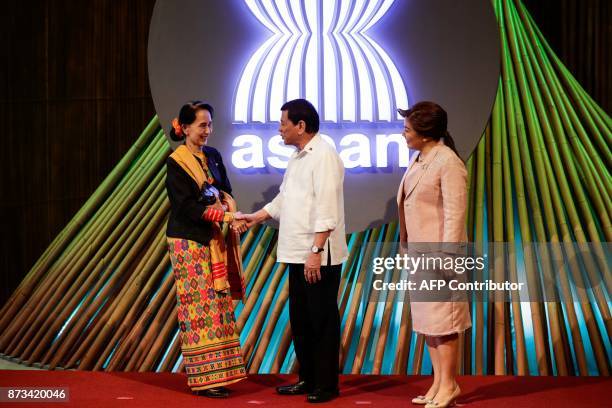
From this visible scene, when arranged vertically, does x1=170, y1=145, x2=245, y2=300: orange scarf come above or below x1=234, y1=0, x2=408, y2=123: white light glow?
below

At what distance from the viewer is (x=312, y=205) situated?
11.7 ft

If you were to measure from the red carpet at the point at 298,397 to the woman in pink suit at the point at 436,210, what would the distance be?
0.86 feet

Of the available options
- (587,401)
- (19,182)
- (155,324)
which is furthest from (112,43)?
(587,401)

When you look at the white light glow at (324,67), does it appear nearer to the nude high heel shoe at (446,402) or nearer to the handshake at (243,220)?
the handshake at (243,220)

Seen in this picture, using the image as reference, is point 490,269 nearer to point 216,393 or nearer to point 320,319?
point 320,319

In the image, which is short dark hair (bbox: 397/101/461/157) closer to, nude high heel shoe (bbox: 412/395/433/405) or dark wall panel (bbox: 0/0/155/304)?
nude high heel shoe (bbox: 412/395/433/405)

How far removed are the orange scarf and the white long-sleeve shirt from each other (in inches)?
10.3

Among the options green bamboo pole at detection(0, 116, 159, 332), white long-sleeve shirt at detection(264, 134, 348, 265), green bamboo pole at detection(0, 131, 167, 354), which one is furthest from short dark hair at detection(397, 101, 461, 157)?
green bamboo pole at detection(0, 131, 167, 354)

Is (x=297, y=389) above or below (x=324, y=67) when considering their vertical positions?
below

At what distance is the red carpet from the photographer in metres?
3.51

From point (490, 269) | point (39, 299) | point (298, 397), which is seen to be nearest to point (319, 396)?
point (298, 397)

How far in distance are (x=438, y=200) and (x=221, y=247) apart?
1.00 m

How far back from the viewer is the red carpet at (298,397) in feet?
11.5

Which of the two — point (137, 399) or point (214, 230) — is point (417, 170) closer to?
point (214, 230)
